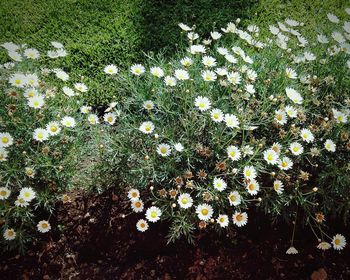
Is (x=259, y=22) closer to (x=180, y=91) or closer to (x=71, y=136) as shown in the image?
(x=180, y=91)

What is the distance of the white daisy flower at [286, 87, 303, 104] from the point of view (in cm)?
250

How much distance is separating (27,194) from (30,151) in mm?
336

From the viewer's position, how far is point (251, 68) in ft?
9.29

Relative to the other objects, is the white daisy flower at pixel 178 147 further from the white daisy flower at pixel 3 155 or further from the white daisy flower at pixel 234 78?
the white daisy flower at pixel 3 155

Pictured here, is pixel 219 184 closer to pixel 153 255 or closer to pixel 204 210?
pixel 204 210

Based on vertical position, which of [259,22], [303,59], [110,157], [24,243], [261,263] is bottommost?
[24,243]

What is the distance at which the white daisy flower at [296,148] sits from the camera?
2.32 m

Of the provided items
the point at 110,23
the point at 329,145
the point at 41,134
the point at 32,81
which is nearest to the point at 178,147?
the point at 41,134

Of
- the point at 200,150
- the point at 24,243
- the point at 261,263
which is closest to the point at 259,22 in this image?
the point at 200,150

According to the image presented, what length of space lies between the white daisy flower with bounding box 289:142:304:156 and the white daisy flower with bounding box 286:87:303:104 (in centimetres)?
33

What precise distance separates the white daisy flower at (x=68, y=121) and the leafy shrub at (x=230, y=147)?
265 millimetres

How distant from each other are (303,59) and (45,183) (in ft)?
6.91

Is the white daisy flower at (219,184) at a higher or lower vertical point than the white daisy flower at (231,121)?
lower

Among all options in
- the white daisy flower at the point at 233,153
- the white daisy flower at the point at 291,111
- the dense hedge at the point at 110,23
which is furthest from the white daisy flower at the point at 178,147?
the dense hedge at the point at 110,23
